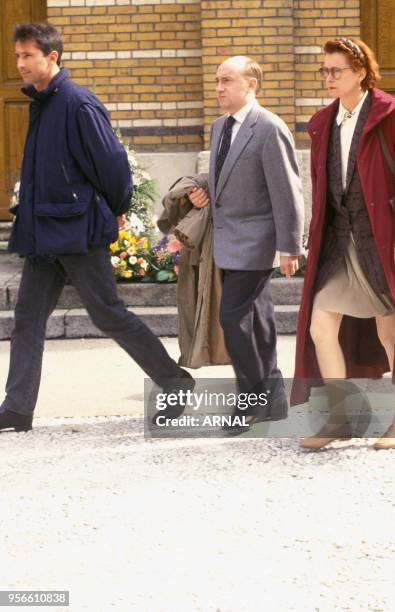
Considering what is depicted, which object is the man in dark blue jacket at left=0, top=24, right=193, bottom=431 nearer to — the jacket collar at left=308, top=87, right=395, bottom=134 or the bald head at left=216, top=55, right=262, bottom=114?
the bald head at left=216, top=55, right=262, bottom=114

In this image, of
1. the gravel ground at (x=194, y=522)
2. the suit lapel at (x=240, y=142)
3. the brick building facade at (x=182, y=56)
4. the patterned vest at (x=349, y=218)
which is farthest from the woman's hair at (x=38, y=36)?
the brick building facade at (x=182, y=56)

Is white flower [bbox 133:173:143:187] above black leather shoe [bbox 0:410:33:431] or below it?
above

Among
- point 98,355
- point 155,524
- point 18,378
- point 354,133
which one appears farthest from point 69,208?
point 98,355

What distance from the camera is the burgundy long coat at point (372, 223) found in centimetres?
580

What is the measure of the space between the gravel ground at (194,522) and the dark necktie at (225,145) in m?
1.26

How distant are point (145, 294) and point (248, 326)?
3.34 m

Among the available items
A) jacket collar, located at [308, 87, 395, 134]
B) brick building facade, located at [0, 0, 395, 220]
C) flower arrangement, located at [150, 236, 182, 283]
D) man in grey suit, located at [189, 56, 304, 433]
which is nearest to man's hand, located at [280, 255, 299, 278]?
man in grey suit, located at [189, 56, 304, 433]

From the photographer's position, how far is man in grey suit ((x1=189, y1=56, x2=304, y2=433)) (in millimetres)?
6238

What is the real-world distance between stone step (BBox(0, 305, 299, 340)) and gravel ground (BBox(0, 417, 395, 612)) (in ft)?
8.68

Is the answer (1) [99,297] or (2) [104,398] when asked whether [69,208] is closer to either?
(1) [99,297]

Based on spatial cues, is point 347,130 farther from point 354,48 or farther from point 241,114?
point 241,114


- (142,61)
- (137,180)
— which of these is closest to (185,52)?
(142,61)

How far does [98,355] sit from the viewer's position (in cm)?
857

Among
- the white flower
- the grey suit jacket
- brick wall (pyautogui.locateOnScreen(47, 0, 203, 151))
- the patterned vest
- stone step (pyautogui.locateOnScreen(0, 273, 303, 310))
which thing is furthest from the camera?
brick wall (pyautogui.locateOnScreen(47, 0, 203, 151))
